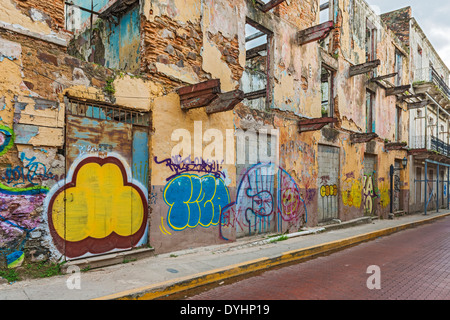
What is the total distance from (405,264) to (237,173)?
165 inches

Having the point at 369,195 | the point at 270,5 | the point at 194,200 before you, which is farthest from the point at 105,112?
the point at 369,195

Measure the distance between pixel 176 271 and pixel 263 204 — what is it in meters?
3.99

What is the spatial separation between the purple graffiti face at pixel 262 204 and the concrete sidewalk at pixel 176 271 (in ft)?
2.32

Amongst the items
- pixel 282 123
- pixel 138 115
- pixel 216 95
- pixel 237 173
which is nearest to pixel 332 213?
pixel 282 123

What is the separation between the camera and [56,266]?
500 cm

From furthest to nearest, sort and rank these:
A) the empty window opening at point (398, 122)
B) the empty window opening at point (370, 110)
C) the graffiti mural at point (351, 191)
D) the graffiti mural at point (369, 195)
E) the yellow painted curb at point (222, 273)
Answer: the empty window opening at point (398, 122) → the empty window opening at point (370, 110) → the graffiti mural at point (369, 195) → the graffiti mural at point (351, 191) → the yellow painted curb at point (222, 273)

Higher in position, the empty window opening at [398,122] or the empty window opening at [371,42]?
the empty window opening at [371,42]

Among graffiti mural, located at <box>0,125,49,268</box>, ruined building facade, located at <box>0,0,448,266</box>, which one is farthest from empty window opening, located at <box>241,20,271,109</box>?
graffiti mural, located at <box>0,125,49,268</box>

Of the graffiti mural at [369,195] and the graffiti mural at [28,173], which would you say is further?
the graffiti mural at [369,195]

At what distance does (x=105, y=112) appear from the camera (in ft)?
19.5

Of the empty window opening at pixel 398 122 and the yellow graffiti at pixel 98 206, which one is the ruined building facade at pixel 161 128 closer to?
the yellow graffiti at pixel 98 206

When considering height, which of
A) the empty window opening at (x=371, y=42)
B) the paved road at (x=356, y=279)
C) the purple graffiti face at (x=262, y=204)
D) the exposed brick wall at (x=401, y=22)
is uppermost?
the exposed brick wall at (x=401, y=22)

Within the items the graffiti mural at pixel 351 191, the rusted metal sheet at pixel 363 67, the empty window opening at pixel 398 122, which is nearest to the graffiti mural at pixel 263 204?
the graffiti mural at pixel 351 191

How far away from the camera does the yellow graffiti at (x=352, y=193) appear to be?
12.3 meters
